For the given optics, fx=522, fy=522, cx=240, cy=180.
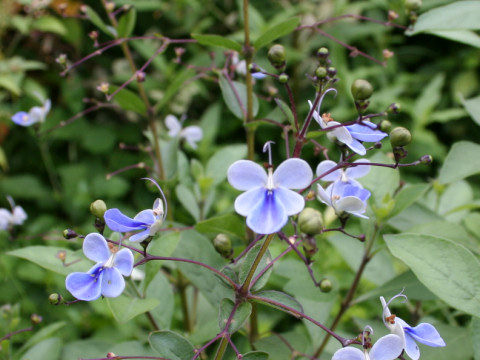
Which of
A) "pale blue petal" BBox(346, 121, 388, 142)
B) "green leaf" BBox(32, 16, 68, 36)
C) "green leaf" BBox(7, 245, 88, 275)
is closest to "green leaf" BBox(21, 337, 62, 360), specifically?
"green leaf" BBox(7, 245, 88, 275)

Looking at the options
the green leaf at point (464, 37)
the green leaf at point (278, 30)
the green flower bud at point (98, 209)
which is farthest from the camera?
the green leaf at point (464, 37)

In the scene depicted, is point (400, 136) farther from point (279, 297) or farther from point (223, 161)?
point (223, 161)

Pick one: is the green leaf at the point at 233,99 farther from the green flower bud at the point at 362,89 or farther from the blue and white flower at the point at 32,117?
→ the blue and white flower at the point at 32,117

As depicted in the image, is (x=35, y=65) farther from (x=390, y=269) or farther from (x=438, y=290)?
(x=438, y=290)

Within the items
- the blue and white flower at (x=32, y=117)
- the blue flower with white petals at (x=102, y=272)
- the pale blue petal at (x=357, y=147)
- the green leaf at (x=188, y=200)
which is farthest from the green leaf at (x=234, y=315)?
the blue and white flower at (x=32, y=117)

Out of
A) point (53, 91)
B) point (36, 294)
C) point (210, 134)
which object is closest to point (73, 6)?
point (53, 91)

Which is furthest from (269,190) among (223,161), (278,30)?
(223,161)
